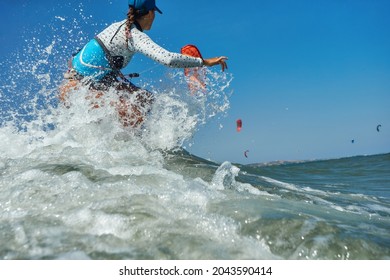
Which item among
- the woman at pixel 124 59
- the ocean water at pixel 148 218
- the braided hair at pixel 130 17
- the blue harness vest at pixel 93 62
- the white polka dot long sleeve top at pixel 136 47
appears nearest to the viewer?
the ocean water at pixel 148 218

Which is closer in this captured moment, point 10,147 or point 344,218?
point 344,218

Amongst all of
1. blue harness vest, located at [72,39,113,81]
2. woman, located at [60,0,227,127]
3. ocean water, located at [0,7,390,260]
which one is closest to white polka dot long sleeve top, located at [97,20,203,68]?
woman, located at [60,0,227,127]

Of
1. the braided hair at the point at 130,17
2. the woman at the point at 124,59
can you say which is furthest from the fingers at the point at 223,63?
the braided hair at the point at 130,17

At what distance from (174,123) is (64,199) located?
11.4 ft

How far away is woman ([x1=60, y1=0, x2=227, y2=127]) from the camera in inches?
197

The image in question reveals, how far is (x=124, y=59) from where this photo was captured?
5496 millimetres

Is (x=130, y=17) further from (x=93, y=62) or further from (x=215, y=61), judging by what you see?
(x=215, y=61)

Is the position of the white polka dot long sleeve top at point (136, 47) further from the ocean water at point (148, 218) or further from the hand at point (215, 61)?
the ocean water at point (148, 218)

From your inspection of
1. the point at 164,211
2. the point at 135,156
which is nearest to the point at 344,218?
the point at 164,211

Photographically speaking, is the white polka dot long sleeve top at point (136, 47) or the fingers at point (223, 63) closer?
the white polka dot long sleeve top at point (136, 47)

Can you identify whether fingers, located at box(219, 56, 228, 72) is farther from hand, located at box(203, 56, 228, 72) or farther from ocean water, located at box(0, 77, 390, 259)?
A: ocean water, located at box(0, 77, 390, 259)

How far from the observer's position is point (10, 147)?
5363 millimetres

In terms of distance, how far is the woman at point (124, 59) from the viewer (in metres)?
5.00

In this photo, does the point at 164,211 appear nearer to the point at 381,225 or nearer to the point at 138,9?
the point at 381,225
